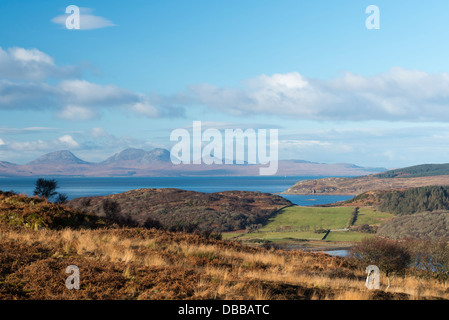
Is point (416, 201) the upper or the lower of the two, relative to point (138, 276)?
lower

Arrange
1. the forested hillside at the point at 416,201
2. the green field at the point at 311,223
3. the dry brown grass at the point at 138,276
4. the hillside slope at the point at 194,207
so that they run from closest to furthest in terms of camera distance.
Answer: the dry brown grass at the point at 138,276, the green field at the point at 311,223, the hillside slope at the point at 194,207, the forested hillside at the point at 416,201

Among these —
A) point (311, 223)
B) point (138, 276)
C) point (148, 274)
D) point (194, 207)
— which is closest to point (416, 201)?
point (311, 223)

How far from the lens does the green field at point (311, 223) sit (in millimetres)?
68312

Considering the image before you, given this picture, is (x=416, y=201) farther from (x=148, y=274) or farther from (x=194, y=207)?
(x=148, y=274)

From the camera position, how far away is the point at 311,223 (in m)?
83.6

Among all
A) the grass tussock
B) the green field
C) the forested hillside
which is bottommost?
the green field

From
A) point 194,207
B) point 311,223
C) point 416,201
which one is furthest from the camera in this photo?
point 416,201

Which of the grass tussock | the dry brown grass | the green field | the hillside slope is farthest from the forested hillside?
the dry brown grass

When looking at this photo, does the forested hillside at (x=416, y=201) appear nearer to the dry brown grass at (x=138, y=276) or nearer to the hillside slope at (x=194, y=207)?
the hillside slope at (x=194, y=207)

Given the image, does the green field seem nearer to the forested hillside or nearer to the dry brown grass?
the forested hillside

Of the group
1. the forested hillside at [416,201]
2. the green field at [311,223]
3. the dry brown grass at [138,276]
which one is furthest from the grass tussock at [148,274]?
the forested hillside at [416,201]

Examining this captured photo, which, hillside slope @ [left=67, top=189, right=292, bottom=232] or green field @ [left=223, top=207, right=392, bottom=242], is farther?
hillside slope @ [left=67, top=189, right=292, bottom=232]

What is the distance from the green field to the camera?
6831 cm
